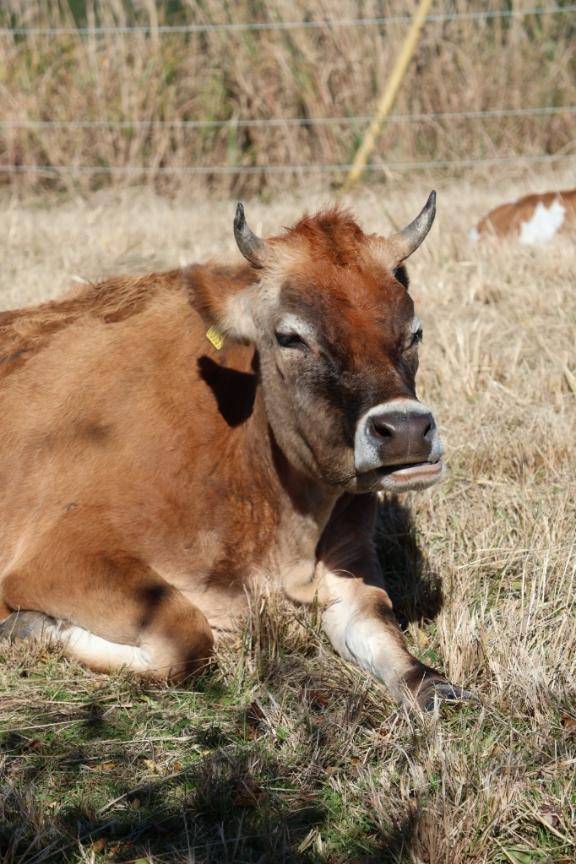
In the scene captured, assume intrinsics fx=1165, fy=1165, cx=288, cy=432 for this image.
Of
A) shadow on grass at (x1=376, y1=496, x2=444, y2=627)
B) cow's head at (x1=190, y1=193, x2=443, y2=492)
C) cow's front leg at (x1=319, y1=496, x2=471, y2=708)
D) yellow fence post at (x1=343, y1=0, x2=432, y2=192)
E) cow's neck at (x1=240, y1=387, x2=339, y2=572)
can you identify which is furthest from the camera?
yellow fence post at (x1=343, y1=0, x2=432, y2=192)

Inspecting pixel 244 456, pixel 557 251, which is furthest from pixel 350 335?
pixel 557 251

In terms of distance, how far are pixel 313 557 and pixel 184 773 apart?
1303 mm

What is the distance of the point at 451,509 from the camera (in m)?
5.11

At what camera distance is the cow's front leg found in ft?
12.3

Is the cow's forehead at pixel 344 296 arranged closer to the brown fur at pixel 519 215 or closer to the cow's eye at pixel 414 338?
the cow's eye at pixel 414 338

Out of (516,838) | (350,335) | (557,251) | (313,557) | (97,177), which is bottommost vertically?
(97,177)

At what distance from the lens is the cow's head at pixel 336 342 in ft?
11.8

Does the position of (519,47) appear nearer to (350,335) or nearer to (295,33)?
(295,33)

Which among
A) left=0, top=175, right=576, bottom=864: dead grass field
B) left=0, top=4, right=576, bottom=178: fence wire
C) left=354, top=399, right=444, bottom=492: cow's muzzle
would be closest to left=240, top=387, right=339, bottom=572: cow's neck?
left=0, top=175, right=576, bottom=864: dead grass field

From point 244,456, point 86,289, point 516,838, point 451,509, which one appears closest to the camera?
point 516,838

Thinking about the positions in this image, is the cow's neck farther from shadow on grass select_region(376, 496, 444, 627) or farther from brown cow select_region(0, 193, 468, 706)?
shadow on grass select_region(376, 496, 444, 627)

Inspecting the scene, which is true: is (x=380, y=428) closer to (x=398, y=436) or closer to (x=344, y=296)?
(x=398, y=436)

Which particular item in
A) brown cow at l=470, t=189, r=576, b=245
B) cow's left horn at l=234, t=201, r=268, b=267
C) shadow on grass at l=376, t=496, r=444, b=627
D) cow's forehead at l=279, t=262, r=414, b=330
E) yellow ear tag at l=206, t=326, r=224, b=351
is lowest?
brown cow at l=470, t=189, r=576, b=245

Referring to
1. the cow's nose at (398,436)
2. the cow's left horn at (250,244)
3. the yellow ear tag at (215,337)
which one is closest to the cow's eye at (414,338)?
the cow's nose at (398,436)
